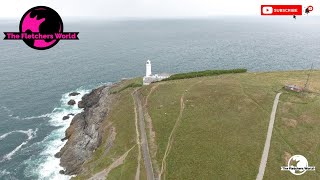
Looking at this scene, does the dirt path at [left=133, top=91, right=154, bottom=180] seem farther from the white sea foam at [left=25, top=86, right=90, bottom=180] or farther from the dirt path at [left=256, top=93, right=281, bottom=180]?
the dirt path at [left=256, top=93, right=281, bottom=180]

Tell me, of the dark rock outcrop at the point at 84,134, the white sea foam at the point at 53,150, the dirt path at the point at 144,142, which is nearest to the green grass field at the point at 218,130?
the dirt path at the point at 144,142

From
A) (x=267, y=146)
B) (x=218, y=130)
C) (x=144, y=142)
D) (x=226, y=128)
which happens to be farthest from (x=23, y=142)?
(x=267, y=146)

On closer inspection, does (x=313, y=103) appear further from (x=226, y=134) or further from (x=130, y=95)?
(x=130, y=95)

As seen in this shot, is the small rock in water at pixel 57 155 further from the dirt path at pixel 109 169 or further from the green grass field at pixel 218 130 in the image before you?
the dirt path at pixel 109 169

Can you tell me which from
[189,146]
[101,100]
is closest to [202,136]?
[189,146]

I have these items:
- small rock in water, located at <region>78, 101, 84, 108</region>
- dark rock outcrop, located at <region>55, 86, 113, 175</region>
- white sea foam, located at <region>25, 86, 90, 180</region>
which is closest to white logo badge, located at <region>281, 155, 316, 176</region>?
dark rock outcrop, located at <region>55, 86, 113, 175</region>

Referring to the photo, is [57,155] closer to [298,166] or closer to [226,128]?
[226,128]

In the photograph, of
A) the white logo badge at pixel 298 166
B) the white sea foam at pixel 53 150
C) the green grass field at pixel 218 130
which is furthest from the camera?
the white sea foam at pixel 53 150
